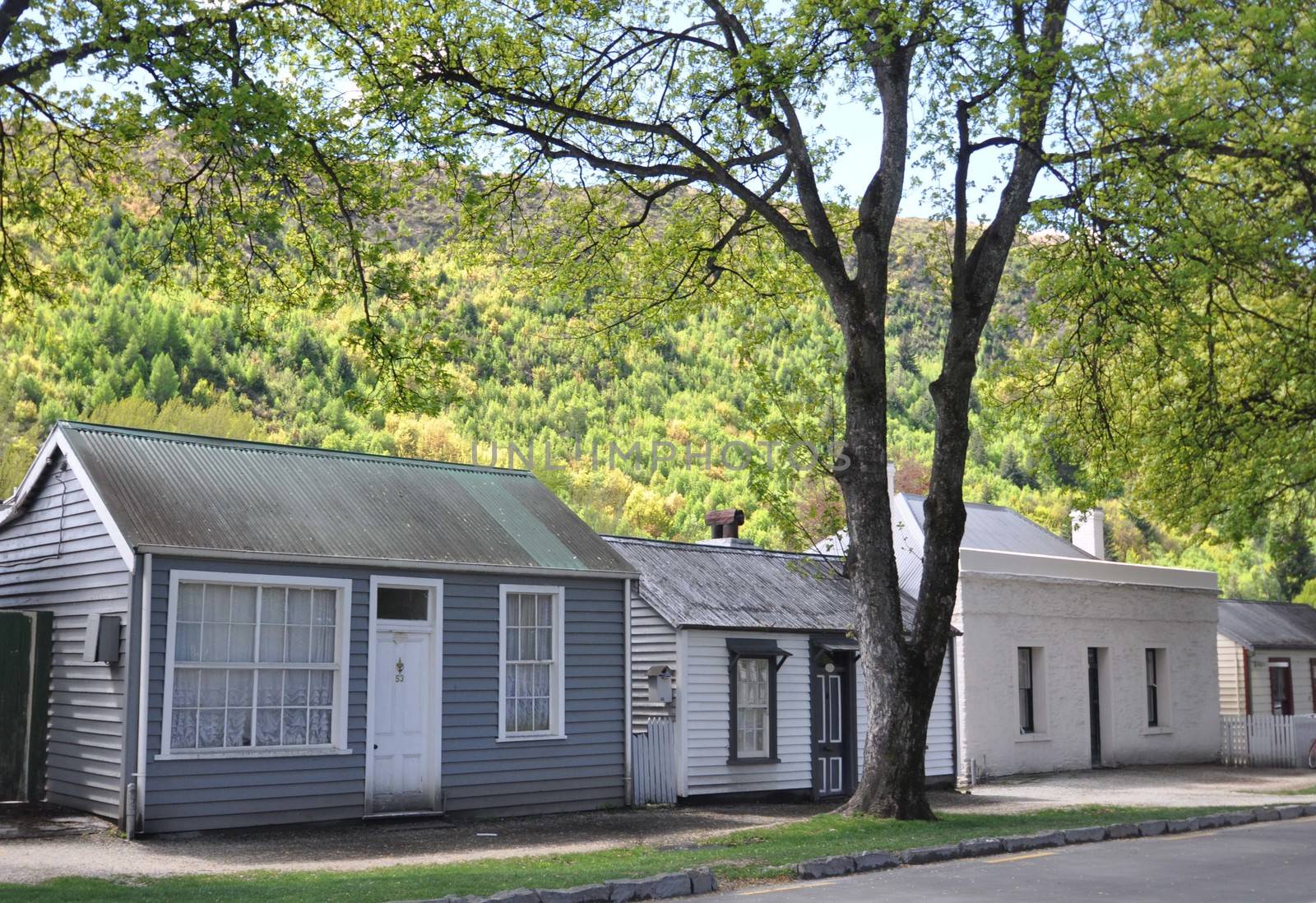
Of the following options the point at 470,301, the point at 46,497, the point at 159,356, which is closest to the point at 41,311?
the point at 159,356

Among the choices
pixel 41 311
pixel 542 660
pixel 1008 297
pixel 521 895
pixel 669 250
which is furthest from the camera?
pixel 1008 297

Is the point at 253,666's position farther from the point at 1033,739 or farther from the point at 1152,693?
the point at 1152,693

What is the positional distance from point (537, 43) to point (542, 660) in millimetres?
8177

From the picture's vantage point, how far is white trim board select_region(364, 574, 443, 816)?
1653cm

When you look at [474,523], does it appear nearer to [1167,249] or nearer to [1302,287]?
[1167,249]

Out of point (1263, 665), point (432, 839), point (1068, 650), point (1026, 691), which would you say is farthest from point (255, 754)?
point (1263, 665)

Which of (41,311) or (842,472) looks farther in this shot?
(41,311)

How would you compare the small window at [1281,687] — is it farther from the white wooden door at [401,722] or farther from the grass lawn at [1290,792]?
the white wooden door at [401,722]

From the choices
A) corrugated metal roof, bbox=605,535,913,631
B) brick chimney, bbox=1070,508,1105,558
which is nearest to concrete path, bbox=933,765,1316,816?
corrugated metal roof, bbox=605,535,913,631

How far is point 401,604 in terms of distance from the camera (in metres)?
17.4

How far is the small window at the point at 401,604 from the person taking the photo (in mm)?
17219

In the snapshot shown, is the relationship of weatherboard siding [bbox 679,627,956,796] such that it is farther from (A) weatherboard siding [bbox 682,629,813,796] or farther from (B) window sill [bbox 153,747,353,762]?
(B) window sill [bbox 153,747,353,762]

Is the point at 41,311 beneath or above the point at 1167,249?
above

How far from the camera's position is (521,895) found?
31.7 feet
